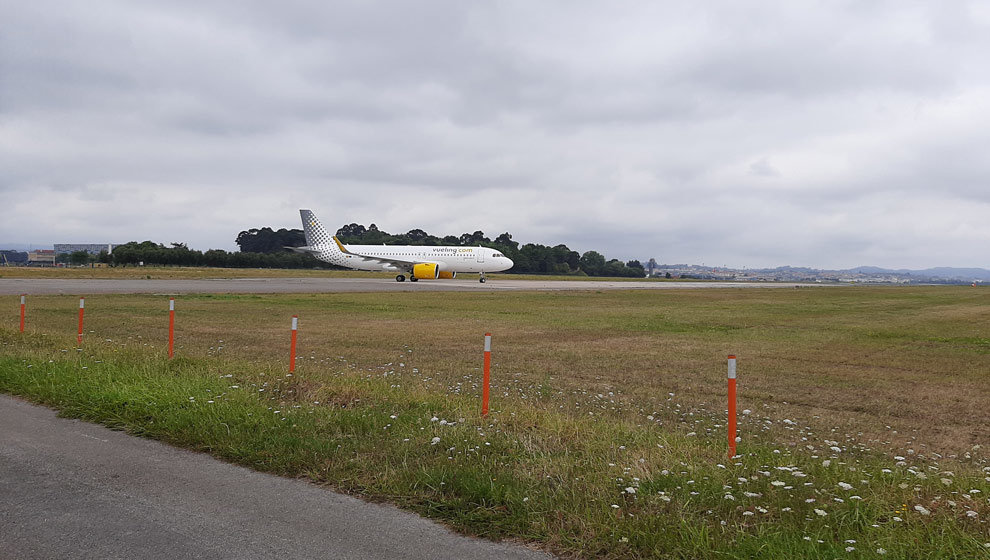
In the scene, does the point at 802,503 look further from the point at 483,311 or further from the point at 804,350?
the point at 483,311

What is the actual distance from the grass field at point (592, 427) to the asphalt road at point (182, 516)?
1.27 ft

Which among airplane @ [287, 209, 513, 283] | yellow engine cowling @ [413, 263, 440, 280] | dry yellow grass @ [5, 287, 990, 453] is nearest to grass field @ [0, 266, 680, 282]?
airplane @ [287, 209, 513, 283]

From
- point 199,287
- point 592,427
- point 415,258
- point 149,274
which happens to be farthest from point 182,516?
point 149,274

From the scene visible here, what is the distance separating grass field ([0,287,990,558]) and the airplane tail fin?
50.2 metres

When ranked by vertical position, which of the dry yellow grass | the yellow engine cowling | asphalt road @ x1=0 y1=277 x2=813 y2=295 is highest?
the yellow engine cowling

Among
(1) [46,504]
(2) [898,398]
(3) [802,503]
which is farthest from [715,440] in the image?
(1) [46,504]

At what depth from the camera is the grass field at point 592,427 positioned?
5465 mm

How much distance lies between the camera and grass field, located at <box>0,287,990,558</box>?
17.9ft

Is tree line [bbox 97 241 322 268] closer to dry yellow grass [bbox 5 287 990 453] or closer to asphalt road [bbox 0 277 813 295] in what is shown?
asphalt road [bbox 0 277 813 295]

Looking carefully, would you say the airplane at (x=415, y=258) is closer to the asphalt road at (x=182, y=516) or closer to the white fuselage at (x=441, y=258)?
the white fuselage at (x=441, y=258)

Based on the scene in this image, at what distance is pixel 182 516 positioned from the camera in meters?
5.64

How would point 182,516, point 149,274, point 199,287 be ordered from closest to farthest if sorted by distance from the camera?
point 182,516 < point 199,287 < point 149,274

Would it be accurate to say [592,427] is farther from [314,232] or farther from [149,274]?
[149,274]

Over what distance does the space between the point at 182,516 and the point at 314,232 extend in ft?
221
